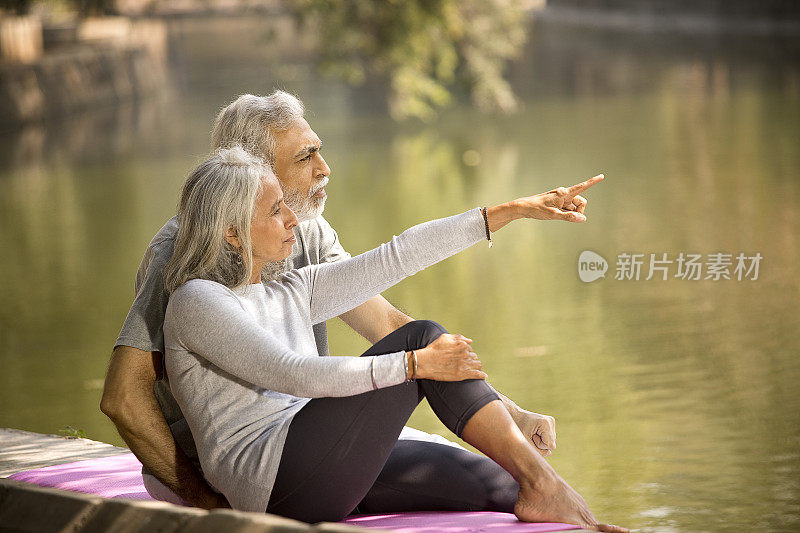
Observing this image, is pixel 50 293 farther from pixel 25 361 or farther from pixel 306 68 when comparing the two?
pixel 306 68

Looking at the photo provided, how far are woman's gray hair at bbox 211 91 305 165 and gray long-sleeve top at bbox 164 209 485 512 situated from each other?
51cm

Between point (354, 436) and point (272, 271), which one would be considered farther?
point (272, 271)

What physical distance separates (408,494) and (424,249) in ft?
2.18

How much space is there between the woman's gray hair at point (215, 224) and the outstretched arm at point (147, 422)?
10.6 inches

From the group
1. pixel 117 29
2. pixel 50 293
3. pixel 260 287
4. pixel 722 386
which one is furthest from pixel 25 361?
pixel 117 29

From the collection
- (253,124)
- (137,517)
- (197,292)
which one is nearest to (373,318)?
(253,124)

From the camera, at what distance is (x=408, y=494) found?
3.24 meters

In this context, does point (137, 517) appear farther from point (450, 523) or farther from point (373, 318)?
point (373, 318)

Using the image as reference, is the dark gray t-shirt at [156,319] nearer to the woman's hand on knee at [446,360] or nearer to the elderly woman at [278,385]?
the elderly woman at [278,385]

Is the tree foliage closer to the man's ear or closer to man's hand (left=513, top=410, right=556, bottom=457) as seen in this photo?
man's hand (left=513, top=410, right=556, bottom=457)

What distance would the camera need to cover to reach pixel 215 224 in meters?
3.05

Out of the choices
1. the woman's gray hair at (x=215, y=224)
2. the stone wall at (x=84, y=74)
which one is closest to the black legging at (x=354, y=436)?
the woman's gray hair at (x=215, y=224)

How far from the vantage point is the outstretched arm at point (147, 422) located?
321 centimetres

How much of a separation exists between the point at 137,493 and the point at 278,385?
899mm
